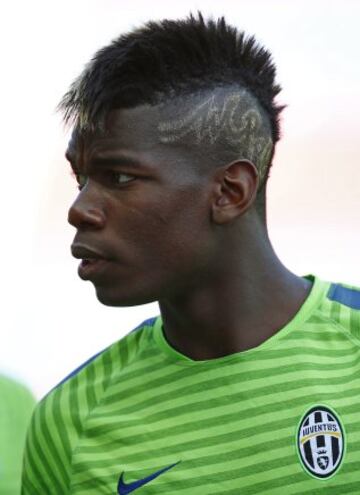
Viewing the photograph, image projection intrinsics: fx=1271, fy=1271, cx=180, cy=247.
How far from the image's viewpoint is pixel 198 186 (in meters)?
2.66

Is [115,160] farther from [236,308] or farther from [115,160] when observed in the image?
[236,308]

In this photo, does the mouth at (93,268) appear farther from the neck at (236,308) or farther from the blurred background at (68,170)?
the blurred background at (68,170)

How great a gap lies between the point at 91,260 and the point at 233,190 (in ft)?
1.13

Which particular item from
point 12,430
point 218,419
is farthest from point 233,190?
point 12,430

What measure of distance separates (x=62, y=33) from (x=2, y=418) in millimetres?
3208

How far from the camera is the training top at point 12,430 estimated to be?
3348 millimetres

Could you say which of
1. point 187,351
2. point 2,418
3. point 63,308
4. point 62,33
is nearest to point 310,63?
point 62,33

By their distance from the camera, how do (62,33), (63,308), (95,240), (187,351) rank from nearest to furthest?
1. (95,240)
2. (187,351)
3. (63,308)
4. (62,33)

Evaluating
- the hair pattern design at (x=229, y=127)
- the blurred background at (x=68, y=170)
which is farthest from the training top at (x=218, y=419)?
the blurred background at (x=68, y=170)

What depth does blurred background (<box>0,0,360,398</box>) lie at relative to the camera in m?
5.79

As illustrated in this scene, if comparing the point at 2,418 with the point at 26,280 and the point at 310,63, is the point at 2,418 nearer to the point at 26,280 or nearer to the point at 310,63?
the point at 26,280

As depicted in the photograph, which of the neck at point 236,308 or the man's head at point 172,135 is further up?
the man's head at point 172,135

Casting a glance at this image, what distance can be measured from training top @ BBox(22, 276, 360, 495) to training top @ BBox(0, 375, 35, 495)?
1.75 ft

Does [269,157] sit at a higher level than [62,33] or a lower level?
lower
